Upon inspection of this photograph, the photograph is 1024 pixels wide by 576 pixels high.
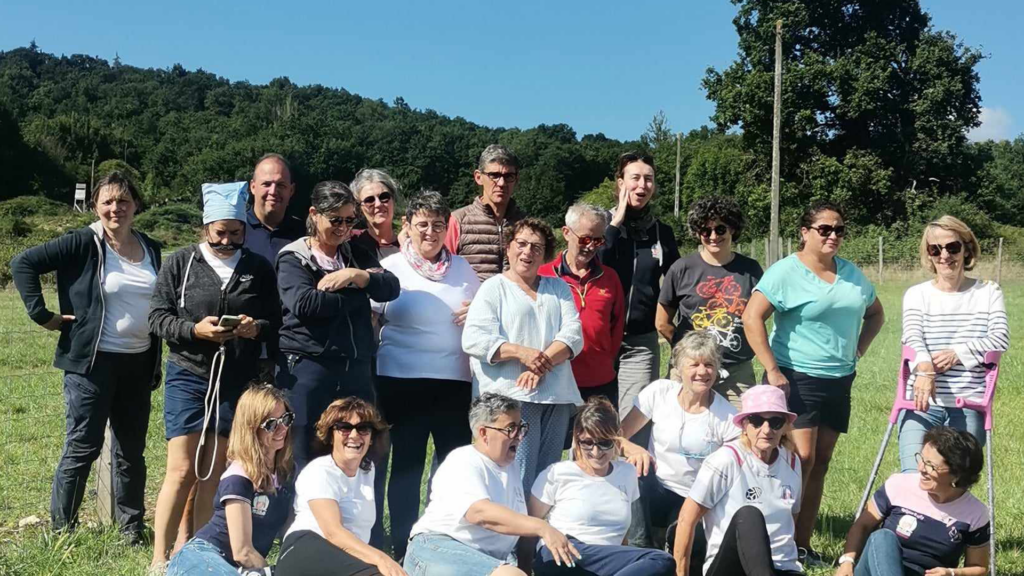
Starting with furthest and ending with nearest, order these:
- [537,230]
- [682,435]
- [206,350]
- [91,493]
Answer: [91,493] → [537,230] → [682,435] → [206,350]

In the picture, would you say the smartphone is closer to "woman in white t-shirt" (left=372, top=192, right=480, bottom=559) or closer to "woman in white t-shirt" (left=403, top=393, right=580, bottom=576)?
"woman in white t-shirt" (left=372, top=192, right=480, bottom=559)

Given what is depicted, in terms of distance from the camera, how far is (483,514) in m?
3.70

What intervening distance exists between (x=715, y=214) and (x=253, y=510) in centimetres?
282

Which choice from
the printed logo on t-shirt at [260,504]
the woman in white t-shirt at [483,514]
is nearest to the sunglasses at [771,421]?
the woman in white t-shirt at [483,514]

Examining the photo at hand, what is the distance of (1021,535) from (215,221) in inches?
194

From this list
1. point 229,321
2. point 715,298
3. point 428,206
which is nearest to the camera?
point 229,321

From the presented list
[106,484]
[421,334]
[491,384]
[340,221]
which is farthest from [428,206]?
[106,484]

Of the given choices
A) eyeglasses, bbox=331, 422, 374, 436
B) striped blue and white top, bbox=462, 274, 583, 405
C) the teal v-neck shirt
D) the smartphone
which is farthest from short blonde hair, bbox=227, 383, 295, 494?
the teal v-neck shirt

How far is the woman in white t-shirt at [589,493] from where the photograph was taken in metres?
3.92

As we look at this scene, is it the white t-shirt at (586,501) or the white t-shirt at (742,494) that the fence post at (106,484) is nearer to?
the white t-shirt at (586,501)

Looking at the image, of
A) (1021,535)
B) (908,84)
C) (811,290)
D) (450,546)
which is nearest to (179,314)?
(450,546)

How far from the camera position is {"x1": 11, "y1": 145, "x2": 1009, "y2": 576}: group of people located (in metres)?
3.79

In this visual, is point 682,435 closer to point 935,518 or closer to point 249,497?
point 935,518

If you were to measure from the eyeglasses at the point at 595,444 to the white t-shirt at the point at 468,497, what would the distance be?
0.37 metres
